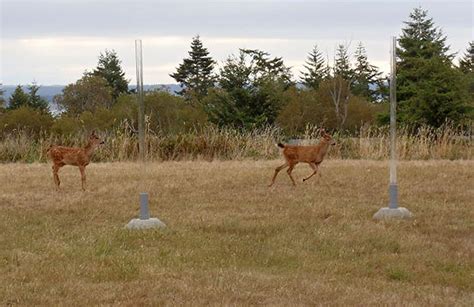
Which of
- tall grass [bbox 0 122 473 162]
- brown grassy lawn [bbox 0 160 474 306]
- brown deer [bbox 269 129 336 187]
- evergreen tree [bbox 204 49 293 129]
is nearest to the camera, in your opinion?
brown grassy lawn [bbox 0 160 474 306]

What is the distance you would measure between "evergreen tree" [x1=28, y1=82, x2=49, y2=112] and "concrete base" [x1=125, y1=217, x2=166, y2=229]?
5297 centimetres

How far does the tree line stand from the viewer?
3127 centimetres

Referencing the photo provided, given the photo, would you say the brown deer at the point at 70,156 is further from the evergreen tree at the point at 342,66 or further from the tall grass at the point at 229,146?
the evergreen tree at the point at 342,66

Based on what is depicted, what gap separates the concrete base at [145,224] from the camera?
9.41 m

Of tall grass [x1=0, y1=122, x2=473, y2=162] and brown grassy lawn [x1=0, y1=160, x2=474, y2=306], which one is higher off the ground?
tall grass [x1=0, y1=122, x2=473, y2=162]

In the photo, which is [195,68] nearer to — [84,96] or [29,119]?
[84,96]

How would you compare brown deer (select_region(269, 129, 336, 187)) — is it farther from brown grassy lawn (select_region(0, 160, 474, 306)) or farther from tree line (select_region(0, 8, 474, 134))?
tree line (select_region(0, 8, 474, 134))

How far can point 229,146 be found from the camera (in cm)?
1956

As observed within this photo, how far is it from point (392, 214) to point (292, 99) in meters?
39.3

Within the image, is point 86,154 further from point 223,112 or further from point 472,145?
point 223,112

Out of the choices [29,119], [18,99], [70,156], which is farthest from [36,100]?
[70,156]

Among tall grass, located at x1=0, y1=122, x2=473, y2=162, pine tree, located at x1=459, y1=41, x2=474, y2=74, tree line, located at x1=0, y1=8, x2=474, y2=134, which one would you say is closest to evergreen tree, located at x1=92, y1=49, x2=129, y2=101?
tree line, located at x1=0, y1=8, x2=474, y2=134

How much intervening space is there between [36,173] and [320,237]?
25.5 ft

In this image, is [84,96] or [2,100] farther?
[84,96]
